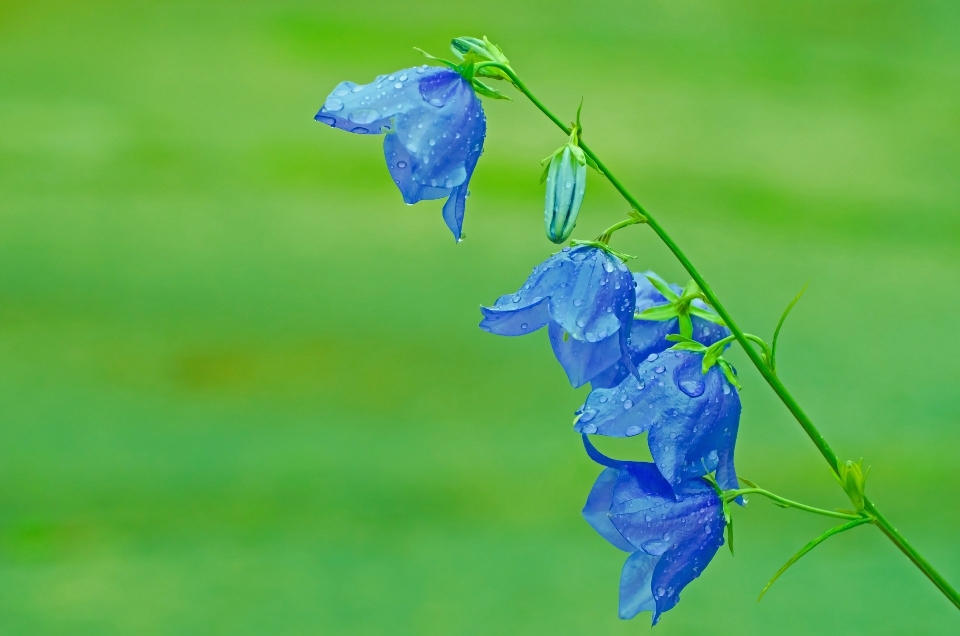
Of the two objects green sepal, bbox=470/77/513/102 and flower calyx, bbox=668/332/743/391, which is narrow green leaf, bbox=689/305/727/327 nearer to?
flower calyx, bbox=668/332/743/391

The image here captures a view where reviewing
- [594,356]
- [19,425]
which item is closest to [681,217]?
[19,425]

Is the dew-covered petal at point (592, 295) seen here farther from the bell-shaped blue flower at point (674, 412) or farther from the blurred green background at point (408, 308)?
the blurred green background at point (408, 308)

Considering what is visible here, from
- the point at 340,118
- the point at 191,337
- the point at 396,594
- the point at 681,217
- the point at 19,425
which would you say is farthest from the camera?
the point at 681,217

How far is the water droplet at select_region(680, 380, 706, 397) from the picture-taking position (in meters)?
0.41

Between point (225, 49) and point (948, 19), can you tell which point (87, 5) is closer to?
point (225, 49)

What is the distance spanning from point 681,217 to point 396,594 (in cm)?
73

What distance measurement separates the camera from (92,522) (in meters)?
1.22

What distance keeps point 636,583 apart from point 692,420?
83mm

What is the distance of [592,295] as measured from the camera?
1.34 ft

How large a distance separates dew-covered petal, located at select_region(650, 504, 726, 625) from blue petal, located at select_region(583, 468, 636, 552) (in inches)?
0.7

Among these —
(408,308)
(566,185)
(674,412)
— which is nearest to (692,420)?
(674,412)

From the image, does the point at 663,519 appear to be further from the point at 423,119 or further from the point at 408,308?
the point at 408,308

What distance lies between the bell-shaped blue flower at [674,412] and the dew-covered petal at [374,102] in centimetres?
14

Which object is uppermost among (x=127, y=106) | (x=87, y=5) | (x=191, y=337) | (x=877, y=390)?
(x=87, y=5)
